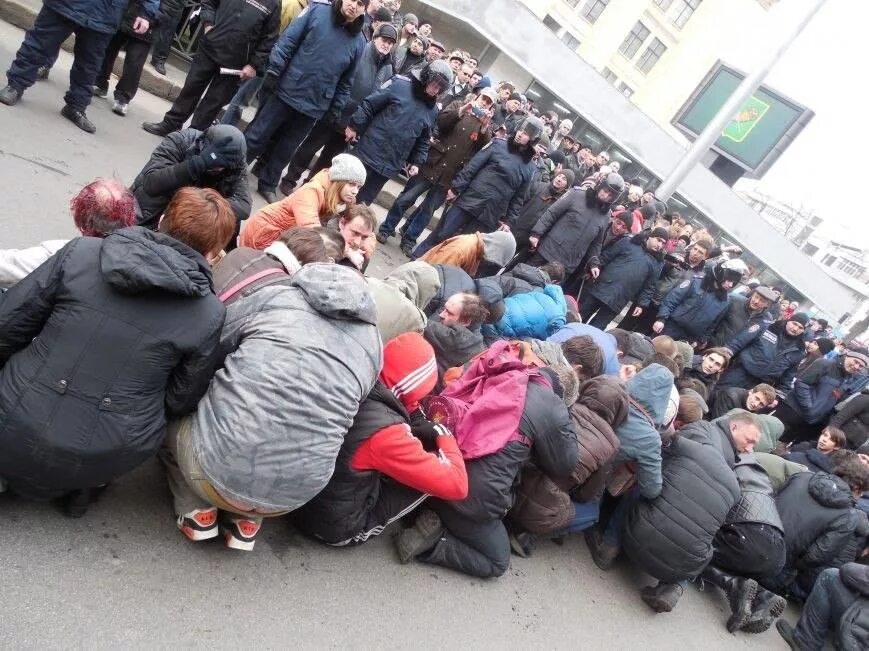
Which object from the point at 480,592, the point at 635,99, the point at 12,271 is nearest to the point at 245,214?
the point at 12,271

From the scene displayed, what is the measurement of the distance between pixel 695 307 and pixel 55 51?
7.21m

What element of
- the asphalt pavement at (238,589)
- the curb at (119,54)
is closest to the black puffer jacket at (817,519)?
the asphalt pavement at (238,589)

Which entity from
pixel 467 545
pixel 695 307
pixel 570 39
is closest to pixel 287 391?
pixel 467 545

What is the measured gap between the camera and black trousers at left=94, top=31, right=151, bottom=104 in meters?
5.41

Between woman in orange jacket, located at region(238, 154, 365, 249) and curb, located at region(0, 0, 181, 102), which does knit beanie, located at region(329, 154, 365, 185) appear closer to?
woman in orange jacket, located at region(238, 154, 365, 249)

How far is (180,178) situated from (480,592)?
294cm

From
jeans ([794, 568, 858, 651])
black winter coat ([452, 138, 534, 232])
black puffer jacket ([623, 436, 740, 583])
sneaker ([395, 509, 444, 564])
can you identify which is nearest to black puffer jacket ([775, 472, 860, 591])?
jeans ([794, 568, 858, 651])

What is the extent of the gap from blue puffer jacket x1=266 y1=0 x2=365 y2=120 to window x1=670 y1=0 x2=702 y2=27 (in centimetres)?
3405

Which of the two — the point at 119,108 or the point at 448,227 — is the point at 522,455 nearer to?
the point at 448,227

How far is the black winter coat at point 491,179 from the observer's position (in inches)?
260

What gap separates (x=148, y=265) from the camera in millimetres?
1898

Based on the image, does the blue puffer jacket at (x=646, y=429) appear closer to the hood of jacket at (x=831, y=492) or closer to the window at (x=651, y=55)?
the hood of jacket at (x=831, y=492)

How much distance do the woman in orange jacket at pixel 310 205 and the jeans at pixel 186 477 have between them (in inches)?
62.7

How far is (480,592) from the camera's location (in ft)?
11.1
